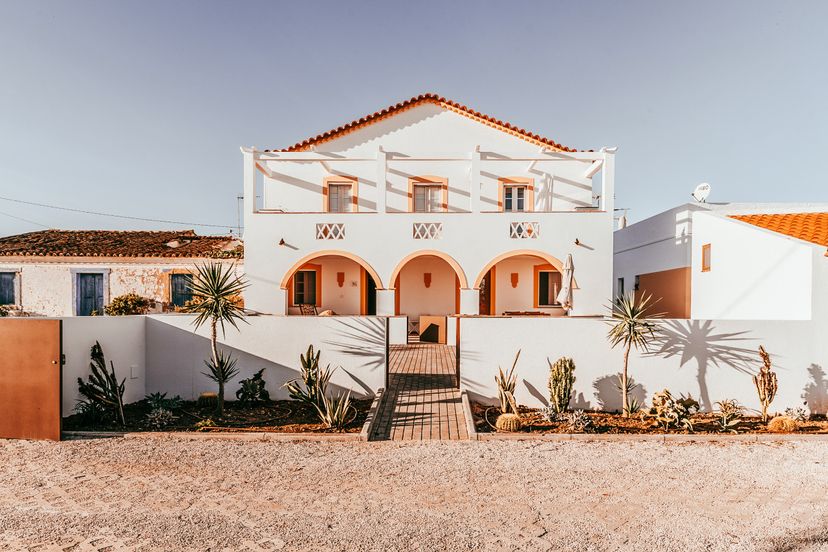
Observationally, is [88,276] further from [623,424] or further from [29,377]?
[623,424]

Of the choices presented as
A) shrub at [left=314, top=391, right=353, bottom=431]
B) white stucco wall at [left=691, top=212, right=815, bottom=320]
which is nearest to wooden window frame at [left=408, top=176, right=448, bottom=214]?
white stucco wall at [left=691, top=212, right=815, bottom=320]

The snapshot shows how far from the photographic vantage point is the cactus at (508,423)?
8.02 meters

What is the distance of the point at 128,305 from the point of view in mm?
16578

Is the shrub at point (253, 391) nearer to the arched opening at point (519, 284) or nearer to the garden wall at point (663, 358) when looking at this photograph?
the garden wall at point (663, 358)

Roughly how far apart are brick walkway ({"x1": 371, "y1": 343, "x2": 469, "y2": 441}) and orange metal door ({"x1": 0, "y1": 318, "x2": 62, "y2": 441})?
237 inches

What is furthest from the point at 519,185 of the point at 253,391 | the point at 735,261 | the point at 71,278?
the point at 71,278

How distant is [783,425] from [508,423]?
5.33 meters

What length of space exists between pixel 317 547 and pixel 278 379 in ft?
19.2

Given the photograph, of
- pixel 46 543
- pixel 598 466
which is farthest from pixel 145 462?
pixel 598 466

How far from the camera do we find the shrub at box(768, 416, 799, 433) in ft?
26.4

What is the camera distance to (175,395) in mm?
9898

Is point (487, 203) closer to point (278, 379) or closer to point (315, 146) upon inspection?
point (315, 146)

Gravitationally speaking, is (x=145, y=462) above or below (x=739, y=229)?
below

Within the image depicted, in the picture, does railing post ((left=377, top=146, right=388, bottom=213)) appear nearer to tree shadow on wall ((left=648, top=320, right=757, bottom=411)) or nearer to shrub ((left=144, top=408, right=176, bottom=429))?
shrub ((left=144, top=408, right=176, bottom=429))
